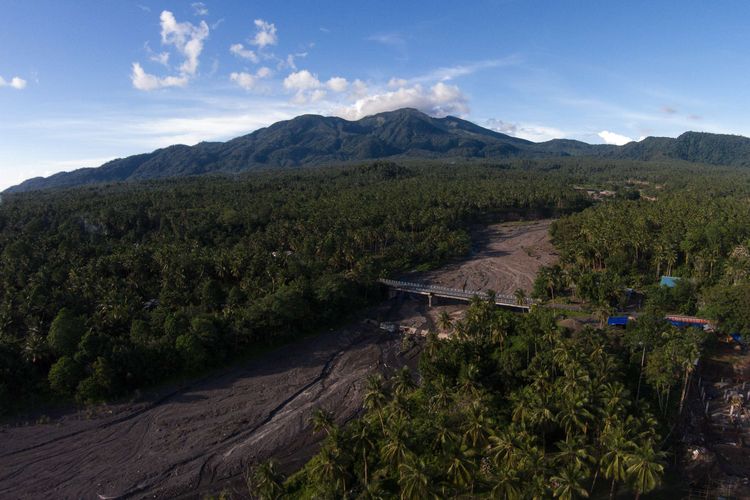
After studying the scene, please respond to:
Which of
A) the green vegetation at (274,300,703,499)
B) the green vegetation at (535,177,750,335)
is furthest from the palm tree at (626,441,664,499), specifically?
the green vegetation at (535,177,750,335)

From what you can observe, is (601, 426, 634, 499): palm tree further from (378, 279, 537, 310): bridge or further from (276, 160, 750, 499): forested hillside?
(378, 279, 537, 310): bridge

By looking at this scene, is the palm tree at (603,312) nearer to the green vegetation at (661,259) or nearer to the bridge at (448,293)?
the green vegetation at (661,259)

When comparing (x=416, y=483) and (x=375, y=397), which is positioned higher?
(x=416, y=483)

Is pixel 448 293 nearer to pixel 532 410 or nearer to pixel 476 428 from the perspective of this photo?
pixel 532 410

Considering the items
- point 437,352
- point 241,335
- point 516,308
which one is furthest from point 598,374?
point 241,335

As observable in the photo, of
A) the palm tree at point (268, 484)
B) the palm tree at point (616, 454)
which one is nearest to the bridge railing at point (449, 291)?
the palm tree at point (616, 454)

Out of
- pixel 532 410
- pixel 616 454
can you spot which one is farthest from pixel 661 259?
pixel 616 454
